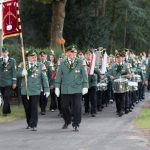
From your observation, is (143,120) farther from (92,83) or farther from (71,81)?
(71,81)

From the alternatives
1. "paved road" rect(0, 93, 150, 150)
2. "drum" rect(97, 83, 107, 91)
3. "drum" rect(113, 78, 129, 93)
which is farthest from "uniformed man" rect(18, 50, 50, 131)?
"drum" rect(97, 83, 107, 91)

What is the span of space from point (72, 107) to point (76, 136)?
66.0 inches

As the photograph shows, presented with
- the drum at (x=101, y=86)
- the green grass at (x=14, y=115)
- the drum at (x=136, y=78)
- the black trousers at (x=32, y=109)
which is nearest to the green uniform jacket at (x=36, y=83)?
the black trousers at (x=32, y=109)

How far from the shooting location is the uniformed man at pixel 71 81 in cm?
1478

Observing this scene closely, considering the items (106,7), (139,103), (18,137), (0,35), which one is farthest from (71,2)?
(18,137)

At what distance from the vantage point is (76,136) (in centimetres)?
1348

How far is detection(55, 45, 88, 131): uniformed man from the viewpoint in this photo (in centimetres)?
1478

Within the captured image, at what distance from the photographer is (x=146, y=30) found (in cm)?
5584

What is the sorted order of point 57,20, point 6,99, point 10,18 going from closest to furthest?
point 6,99
point 10,18
point 57,20

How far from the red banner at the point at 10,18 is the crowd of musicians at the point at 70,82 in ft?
2.33

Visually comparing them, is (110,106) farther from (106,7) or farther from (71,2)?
(106,7)

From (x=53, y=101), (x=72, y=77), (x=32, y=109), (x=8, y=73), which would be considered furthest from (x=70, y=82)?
(x=53, y=101)

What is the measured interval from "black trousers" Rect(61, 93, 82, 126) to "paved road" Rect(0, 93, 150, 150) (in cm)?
27

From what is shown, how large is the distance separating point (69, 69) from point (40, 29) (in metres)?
27.3
